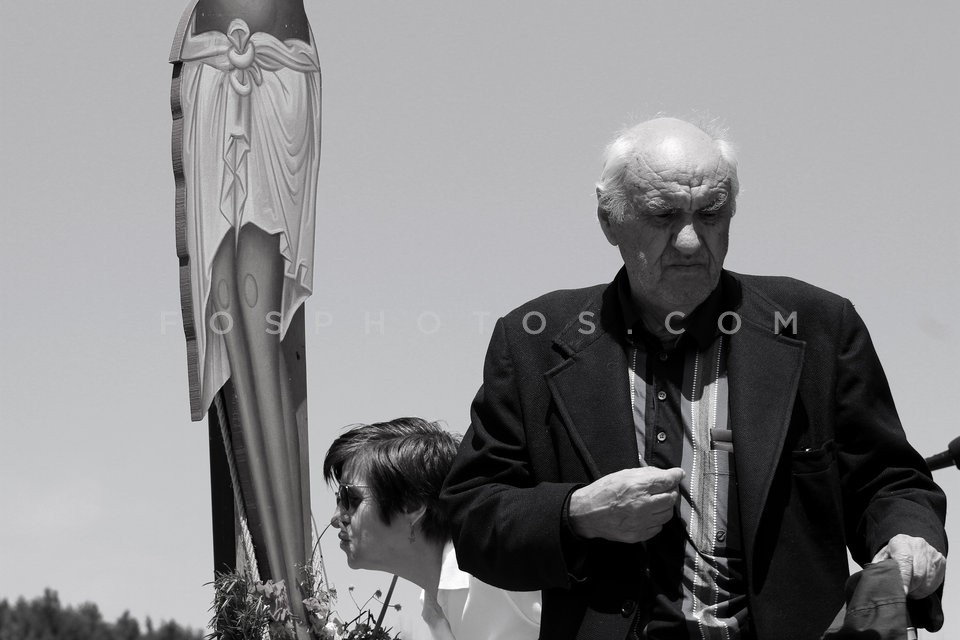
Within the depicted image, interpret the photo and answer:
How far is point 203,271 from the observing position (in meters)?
4.95

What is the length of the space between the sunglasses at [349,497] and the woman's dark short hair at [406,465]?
0.04m

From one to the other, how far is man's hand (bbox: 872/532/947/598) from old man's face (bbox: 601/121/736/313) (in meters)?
0.58

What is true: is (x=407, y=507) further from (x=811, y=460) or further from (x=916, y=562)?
(x=916, y=562)

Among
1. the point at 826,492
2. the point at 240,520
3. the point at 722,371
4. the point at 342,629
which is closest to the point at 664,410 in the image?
the point at 722,371

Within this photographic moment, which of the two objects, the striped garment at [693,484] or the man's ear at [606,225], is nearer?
the striped garment at [693,484]

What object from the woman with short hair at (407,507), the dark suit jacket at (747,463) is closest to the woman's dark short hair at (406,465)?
the woman with short hair at (407,507)

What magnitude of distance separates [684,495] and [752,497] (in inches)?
5.0

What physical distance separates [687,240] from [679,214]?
0.05 m

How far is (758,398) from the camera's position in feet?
9.28

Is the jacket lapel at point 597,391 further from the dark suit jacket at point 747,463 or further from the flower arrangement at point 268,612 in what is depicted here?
the flower arrangement at point 268,612

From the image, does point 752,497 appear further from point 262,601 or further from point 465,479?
point 262,601

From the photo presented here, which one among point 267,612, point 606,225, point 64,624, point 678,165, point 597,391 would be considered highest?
point 678,165

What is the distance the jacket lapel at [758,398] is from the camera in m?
2.74

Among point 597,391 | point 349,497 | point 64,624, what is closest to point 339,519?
point 349,497
